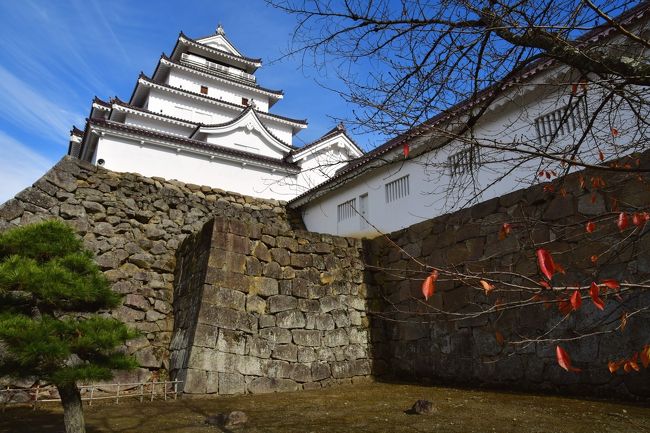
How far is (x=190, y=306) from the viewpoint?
5.89 meters

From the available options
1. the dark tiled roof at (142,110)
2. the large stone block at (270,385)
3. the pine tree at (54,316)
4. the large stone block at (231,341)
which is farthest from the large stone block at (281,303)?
the dark tiled roof at (142,110)

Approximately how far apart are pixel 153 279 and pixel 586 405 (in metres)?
6.09

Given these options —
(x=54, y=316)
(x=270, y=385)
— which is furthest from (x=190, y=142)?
(x=54, y=316)

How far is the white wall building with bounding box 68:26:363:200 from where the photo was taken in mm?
12969

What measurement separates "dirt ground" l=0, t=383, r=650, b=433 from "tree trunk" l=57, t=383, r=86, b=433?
53 cm

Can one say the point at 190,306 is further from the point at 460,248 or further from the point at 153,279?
the point at 460,248

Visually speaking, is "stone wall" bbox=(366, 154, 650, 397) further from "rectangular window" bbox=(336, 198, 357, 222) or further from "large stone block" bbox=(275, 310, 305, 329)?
"rectangular window" bbox=(336, 198, 357, 222)

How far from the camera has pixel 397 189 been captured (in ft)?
30.8

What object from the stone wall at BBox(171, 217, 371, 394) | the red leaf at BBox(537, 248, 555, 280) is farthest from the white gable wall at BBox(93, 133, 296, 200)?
the red leaf at BBox(537, 248, 555, 280)

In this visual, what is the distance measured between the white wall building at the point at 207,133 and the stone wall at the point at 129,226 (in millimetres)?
2437

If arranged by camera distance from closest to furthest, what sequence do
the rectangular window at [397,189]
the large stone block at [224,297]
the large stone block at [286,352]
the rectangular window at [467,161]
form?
the rectangular window at [467,161]
the large stone block at [224,297]
the large stone block at [286,352]
the rectangular window at [397,189]

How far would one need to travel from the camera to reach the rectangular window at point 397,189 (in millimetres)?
9203

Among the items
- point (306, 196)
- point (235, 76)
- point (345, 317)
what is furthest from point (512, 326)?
point (235, 76)

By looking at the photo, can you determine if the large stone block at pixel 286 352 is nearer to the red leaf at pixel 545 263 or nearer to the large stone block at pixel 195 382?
the large stone block at pixel 195 382
